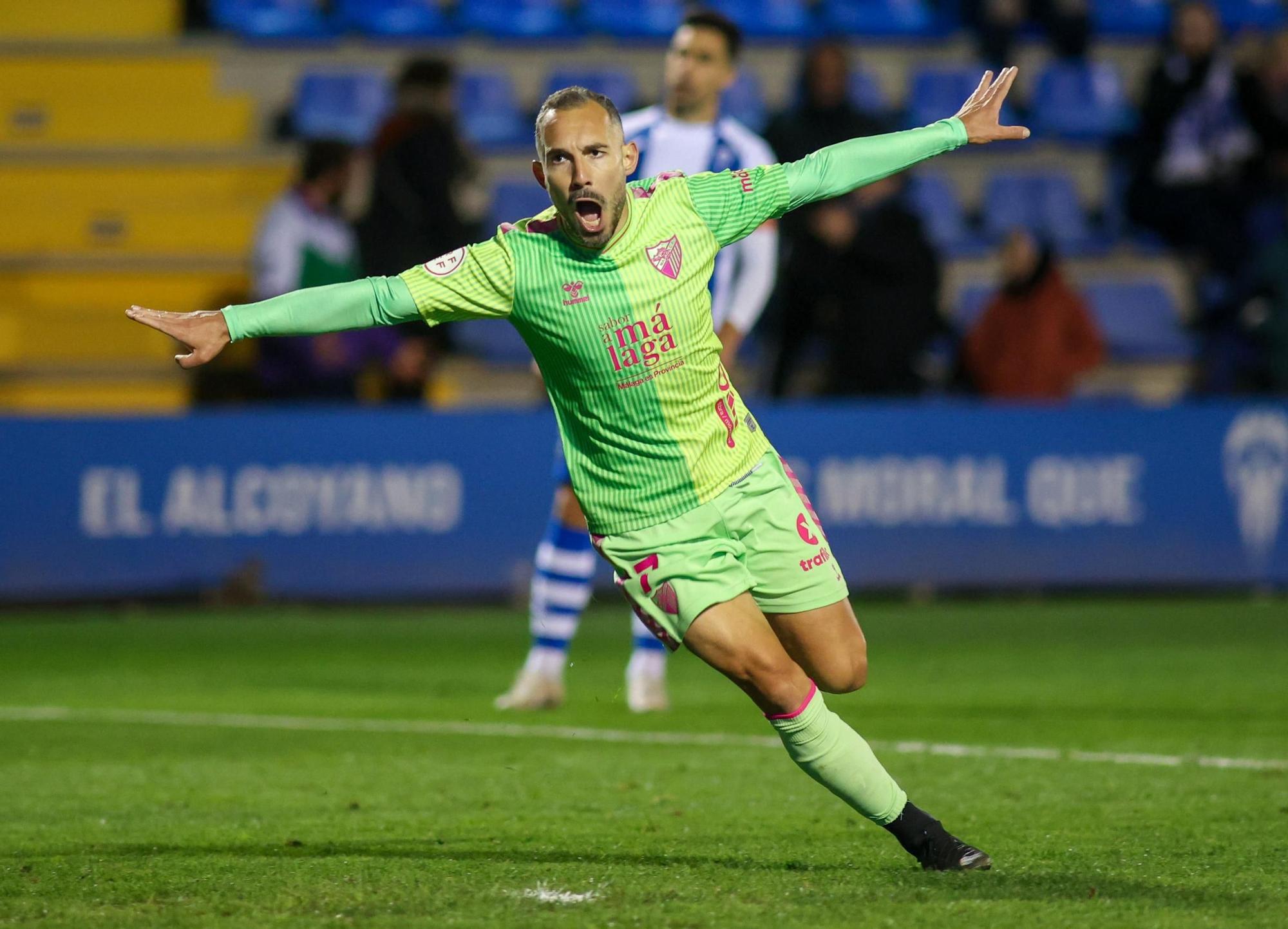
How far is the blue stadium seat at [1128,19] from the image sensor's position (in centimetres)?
1806

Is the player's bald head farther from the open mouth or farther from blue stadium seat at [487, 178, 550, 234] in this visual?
blue stadium seat at [487, 178, 550, 234]

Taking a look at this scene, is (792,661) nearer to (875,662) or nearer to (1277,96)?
(875,662)

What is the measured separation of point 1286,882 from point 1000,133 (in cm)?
204

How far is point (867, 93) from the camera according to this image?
1700 centimetres

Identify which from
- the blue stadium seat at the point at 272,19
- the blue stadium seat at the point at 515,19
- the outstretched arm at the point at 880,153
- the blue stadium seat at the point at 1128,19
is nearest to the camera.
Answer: the outstretched arm at the point at 880,153

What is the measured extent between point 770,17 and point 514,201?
3.28 metres

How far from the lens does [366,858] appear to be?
528 cm

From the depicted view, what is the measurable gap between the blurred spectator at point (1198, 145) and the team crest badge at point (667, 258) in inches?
452

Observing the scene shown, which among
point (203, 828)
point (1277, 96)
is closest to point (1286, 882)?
point (203, 828)

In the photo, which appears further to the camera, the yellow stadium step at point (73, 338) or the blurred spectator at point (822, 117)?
the yellow stadium step at point (73, 338)

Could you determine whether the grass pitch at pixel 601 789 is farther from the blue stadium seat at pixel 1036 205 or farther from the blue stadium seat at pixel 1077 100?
the blue stadium seat at pixel 1077 100

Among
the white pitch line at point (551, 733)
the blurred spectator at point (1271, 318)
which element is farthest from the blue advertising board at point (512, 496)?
the white pitch line at point (551, 733)

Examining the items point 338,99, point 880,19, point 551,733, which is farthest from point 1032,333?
point 551,733

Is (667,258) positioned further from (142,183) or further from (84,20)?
(84,20)
